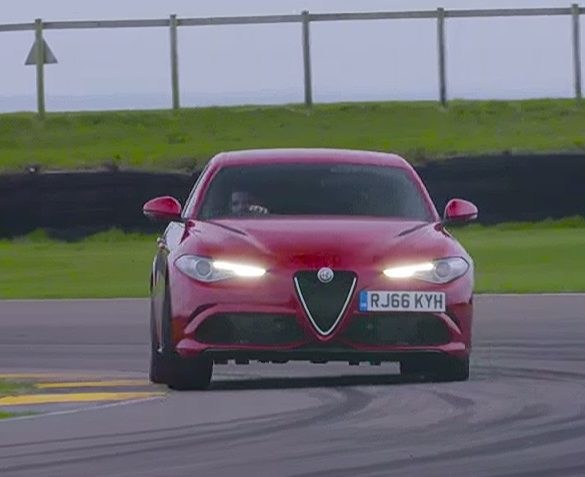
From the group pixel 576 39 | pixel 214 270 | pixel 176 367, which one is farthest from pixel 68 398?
pixel 576 39

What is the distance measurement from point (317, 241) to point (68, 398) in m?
1.50

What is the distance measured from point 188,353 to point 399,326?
3.55ft

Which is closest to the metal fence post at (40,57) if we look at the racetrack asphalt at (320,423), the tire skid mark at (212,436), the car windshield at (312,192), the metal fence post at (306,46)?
the metal fence post at (306,46)

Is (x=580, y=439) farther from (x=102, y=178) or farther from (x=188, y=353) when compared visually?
(x=102, y=178)

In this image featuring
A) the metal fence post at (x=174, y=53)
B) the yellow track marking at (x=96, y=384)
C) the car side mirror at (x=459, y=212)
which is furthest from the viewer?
the metal fence post at (x=174, y=53)

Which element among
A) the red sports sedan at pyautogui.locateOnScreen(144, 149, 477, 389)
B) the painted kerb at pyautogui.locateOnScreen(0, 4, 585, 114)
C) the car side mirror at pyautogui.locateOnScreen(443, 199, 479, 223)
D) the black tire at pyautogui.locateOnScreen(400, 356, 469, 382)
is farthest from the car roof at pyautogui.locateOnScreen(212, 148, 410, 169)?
the painted kerb at pyautogui.locateOnScreen(0, 4, 585, 114)

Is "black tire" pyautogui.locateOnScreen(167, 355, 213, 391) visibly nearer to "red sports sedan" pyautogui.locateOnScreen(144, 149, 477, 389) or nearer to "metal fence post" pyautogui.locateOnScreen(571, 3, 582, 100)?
"red sports sedan" pyautogui.locateOnScreen(144, 149, 477, 389)

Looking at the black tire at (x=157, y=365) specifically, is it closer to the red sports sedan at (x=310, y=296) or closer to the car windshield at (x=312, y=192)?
the red sports sedan at (x=310, y=296)

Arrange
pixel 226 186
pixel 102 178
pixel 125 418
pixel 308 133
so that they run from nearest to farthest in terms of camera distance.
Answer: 1. pixel 125 418
2. pixel 226 186
3. pixel 102 178
4. pixel 308 133

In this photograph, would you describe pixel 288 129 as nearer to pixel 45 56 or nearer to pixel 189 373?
pixel 45 56

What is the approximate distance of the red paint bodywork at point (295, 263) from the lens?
11.2 metres

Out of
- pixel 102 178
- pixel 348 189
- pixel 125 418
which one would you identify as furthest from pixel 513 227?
pixel 125 418

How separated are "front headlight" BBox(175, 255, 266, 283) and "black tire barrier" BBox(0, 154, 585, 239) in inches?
633

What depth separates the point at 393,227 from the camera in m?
11.7
